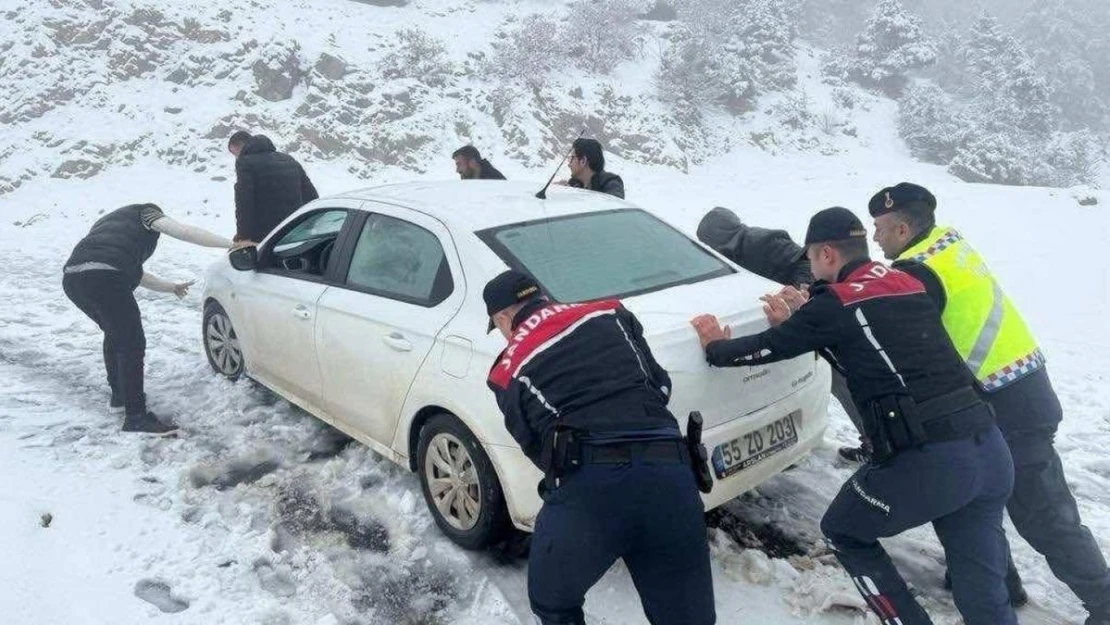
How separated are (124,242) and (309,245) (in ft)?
4.22

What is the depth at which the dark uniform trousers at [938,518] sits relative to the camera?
2580mm

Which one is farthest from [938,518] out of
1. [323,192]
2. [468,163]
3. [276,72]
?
[276,72]

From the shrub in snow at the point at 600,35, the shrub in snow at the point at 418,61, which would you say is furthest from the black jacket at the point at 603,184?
the shrub in snow at the point at 600,35

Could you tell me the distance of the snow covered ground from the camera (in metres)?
3.19

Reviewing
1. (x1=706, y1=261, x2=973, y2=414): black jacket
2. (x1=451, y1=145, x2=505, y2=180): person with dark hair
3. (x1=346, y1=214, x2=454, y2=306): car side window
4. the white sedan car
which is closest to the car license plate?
the white sedan car

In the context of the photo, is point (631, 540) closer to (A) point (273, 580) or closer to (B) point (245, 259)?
(A) point (273, 580)

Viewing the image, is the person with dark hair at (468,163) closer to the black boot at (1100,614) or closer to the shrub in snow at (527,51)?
the black boot at (1100,614)

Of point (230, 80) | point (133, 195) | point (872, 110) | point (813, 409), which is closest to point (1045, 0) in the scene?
point (872, 110)

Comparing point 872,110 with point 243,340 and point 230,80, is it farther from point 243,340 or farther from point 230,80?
point 243,340

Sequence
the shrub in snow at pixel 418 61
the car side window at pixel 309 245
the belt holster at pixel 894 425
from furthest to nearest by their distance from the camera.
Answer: the shrub in snow at pixel 418 61, the car side window at pixel 309 245, the belt holster at pixel 894 425

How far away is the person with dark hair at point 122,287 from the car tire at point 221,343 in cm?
55

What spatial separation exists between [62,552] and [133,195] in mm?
14224

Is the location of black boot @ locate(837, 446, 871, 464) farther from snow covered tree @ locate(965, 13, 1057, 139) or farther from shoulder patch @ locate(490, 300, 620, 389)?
snow covered tree @ locate(965, 13, 1057, 139)

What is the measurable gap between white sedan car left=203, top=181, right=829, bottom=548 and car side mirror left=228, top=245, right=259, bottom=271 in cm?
30
